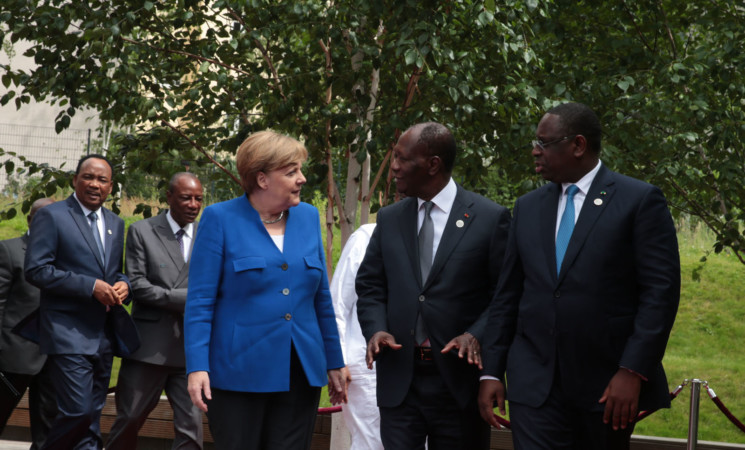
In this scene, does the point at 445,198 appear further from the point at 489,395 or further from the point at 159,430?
the point at 159,430

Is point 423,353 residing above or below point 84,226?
below

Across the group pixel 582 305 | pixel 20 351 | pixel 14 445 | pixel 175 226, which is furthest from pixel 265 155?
pixel 14 445

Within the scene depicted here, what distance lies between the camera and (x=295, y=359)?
4.21 meters

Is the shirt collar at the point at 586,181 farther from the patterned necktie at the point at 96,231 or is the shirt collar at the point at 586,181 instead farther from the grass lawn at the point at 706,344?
the grass lawn at the point at 706,344

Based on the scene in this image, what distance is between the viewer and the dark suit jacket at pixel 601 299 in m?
3.66

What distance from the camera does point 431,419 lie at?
423 cm

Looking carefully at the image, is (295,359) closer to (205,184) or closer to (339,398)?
(339,398)

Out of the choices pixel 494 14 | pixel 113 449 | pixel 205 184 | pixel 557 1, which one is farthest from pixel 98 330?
pixel 205 184

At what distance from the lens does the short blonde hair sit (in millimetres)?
4242

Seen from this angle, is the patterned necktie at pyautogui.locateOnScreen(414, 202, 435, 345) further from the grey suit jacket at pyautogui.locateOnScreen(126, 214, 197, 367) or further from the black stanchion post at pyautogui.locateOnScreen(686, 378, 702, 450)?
the grey suit jacket at pyautogui.locateOnScreen(126, 214, 197, 367)

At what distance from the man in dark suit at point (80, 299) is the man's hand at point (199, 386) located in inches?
94.2

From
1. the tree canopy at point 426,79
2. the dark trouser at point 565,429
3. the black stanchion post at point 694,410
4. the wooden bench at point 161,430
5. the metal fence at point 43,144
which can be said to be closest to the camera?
the dark trouser at point 565,429

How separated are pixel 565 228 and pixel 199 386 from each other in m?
1.70

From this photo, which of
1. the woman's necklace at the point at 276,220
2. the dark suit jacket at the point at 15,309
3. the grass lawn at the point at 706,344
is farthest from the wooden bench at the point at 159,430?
the woman's necklace at the point at 276,220
